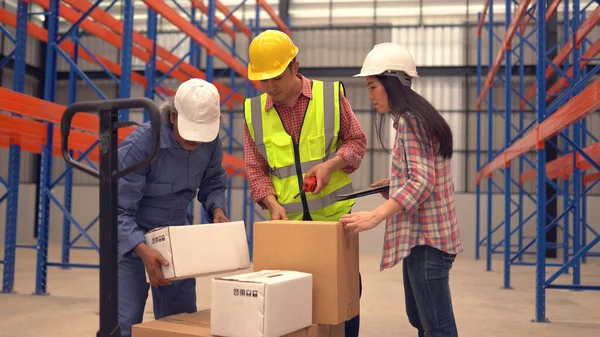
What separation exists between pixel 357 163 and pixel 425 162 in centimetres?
61

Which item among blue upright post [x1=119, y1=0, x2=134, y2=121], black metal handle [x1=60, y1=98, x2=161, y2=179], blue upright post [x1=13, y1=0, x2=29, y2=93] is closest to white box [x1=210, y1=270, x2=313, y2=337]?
black metal handle [x1=60, y1=98, x2=161, y2=179]

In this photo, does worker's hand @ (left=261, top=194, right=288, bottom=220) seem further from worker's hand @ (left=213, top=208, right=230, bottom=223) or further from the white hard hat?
the white hard hat

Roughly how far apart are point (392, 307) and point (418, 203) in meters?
5.08

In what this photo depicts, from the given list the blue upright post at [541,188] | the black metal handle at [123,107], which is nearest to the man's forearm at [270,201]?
the black metal handle at [123,107]

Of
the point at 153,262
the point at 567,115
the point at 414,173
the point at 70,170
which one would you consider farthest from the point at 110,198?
the point at 70,170

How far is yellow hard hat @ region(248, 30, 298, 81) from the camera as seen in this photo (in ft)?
9.80

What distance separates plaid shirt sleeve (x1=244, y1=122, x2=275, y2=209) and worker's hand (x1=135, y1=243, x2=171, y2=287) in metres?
0.62

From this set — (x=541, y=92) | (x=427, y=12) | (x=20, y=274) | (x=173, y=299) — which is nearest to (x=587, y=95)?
(x=541, y=92)

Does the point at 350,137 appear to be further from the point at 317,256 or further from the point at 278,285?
the point at 278,285

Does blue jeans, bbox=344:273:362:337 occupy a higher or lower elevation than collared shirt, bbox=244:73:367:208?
lower

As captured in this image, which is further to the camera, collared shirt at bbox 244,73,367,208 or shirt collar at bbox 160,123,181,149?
collared shirt at bbox 244,73,367,208

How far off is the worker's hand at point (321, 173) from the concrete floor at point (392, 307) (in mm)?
3214

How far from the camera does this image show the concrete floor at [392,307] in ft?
19.6

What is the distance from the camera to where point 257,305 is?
2346mm
